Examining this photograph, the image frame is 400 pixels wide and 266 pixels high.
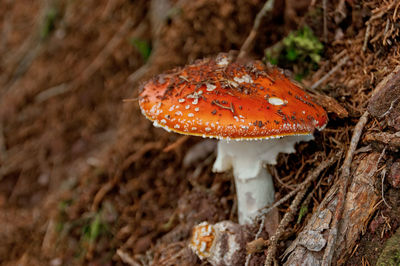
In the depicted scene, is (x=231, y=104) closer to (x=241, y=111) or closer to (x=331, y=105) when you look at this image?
(x=241, y=111)

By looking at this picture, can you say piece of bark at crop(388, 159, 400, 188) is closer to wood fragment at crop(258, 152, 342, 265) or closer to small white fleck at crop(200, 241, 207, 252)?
wood fragment at crop(258, 152, 342, 265)

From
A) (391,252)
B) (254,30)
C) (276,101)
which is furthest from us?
(254,30)

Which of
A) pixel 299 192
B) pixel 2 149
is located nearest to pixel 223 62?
pixel 299 192

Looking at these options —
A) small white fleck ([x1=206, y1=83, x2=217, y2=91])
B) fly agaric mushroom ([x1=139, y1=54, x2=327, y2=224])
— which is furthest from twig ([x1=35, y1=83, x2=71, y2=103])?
small white fleck ([x1=206, y1=83, x2=217, y2=91])

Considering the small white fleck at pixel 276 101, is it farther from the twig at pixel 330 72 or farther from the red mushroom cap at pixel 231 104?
the twig at pixel 330 72

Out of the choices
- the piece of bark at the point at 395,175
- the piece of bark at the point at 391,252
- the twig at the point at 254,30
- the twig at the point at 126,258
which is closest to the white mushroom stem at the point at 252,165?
the piece of bark at the point at 395,175

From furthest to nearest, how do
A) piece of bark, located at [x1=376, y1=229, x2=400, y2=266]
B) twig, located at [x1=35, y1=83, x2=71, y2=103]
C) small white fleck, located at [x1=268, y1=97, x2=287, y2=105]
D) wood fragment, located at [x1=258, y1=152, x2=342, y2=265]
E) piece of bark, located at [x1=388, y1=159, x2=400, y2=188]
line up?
twig, located at [x1=35, y1=83, x2=71, y2=103]
wood fragment, located at [x1=258, y1=152, x2=342, y2=265]
small white fleck, located at [x1=268, y1=97, x2=287, y2=105]
piece of bark, located at [x1=388, y1=159, x2=400, y2=188]
piece of bark, located at [x1=376, y1=229, x2=400, y2=266]
